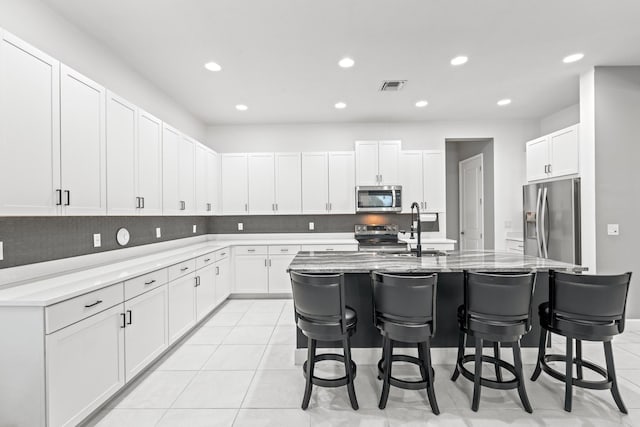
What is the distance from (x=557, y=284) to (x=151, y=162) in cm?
385

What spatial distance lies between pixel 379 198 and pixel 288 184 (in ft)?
5.23

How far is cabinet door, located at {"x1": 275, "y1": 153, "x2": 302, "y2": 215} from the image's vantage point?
513 cm

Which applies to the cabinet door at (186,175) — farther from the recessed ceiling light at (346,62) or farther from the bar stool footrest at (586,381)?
the bar stool footrest at (586,381)

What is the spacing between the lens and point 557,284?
7.00ft

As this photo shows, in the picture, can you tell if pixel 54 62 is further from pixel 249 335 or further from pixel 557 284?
pixel 557 284

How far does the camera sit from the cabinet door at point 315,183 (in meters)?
5.12

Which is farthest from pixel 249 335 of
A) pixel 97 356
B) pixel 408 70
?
pixel 408 70

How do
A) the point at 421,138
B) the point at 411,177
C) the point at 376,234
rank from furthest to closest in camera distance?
the point at 421,138 < the point at 376,234 < the point at 411,177

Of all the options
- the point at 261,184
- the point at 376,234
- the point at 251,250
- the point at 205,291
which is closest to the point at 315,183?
the point at 261,184

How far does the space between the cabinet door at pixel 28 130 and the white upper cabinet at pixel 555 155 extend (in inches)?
208

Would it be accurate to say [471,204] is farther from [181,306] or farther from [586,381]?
[181,306]

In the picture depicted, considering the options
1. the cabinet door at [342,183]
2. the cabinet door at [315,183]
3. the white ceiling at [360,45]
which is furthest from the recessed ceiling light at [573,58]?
the cabinet door at [315,183]

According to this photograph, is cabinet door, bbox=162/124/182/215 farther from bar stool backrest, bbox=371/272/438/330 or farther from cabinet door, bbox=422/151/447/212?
cabinet door, bbox=422/151/447/212

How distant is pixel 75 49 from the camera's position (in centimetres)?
265
